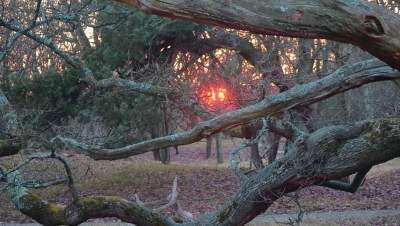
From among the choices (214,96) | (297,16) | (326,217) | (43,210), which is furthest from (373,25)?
(214,96)

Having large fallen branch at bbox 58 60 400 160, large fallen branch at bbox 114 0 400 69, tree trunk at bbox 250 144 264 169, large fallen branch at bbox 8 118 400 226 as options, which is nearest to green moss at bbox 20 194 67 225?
large fallen branch at bbox 8 118 400 226

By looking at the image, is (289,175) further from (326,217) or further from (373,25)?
(326,217)

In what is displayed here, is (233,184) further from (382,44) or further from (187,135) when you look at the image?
(382,44)

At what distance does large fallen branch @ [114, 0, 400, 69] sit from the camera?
367 cm

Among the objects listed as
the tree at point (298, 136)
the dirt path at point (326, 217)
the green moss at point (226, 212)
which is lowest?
the dirt path at point (326, 217)

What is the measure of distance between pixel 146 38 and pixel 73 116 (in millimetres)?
3802

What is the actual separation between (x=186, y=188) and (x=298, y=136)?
1394 cm

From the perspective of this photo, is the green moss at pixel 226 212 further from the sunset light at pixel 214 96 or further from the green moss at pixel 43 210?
the sunset light at pixel 214 96

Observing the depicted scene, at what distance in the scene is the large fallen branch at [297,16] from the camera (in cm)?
→ 367

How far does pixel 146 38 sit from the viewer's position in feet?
64.0

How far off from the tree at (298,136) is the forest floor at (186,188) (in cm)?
666

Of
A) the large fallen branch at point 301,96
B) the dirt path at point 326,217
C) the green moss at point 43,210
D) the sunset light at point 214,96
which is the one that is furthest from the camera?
the sunset light at point 214,96

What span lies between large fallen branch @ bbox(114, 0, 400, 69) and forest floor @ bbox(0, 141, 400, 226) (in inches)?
402

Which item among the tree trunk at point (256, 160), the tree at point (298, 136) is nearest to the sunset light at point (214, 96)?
the tree trunk at point (256, 160)
